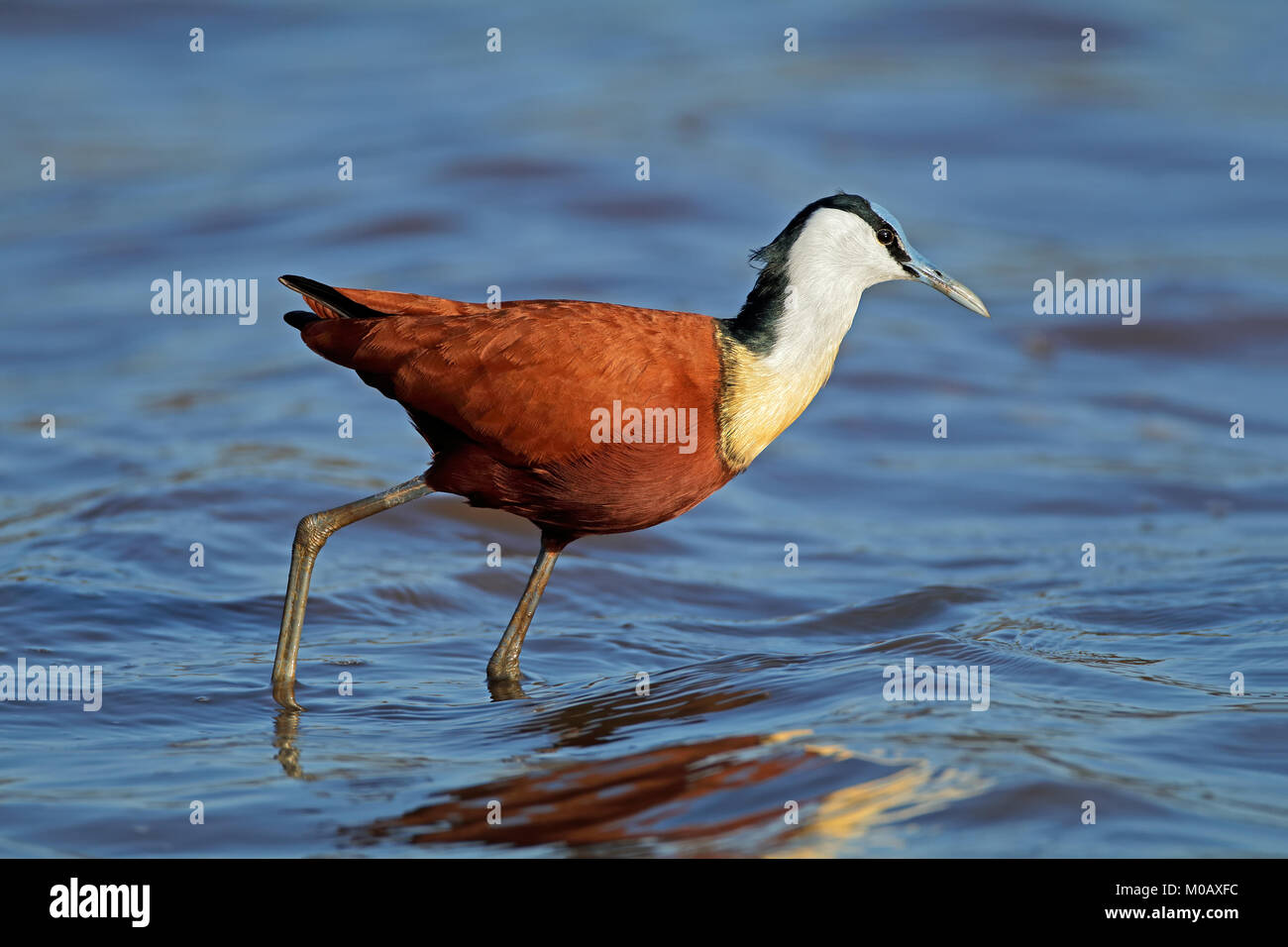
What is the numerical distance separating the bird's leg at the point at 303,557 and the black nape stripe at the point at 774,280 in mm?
1294

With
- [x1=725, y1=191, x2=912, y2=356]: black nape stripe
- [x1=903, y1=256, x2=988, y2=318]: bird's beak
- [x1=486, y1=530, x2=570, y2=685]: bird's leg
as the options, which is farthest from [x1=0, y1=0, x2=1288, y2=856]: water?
[x1=903, y1=256, x2=988, y2=318]: bird's beak

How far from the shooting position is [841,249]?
5477 mm

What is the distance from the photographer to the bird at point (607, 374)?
17.1 feet

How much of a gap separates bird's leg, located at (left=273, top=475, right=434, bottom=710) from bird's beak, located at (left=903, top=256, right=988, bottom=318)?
1969 mm

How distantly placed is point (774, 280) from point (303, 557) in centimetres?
205

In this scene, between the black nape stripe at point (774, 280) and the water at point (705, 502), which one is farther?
the black nape stripe at point (774, 280)

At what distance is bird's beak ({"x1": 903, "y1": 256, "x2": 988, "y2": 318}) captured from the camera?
563cm

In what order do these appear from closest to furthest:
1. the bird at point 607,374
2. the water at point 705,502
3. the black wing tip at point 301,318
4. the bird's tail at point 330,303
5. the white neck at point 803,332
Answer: the water at point 705,502, the bird at point 607,374, the white neck at point 803,332, the bird's tail at point 330,303, the black wing tip at point 301,318

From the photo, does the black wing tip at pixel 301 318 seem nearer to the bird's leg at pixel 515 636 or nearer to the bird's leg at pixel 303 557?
the bird's leg at pixel 303 557

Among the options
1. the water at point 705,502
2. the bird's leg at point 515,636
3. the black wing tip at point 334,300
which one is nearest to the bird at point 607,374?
the black wing tip at point 334,300

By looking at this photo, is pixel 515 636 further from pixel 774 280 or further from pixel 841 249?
pixel 841 249

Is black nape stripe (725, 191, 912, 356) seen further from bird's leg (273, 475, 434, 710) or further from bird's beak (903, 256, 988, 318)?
bird's leg (273, 475, 434, 710)

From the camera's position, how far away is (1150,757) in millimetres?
4809

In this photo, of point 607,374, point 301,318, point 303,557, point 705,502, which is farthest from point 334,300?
point 705,502
